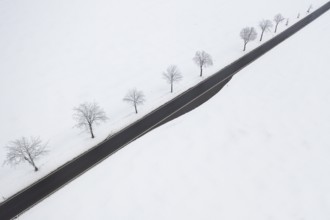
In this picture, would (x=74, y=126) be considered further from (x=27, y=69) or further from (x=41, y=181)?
(x=27, y=69)

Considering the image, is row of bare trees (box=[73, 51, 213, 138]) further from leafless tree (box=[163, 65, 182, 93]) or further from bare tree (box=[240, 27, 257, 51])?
bare tree (box=[240, 27, 257, 51])

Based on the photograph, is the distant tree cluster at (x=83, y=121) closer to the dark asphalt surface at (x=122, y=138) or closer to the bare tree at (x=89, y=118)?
the bare tree at (x=89, y=118)

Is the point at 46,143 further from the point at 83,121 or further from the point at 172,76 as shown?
the point at 172,76

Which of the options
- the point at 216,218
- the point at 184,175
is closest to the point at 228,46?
the point at 184,175

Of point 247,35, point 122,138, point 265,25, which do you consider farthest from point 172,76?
point 265,25

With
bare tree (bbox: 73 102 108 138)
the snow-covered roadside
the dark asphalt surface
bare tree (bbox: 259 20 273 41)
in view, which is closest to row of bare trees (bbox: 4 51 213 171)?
bare tree (bbox: 73 102 108 138)
